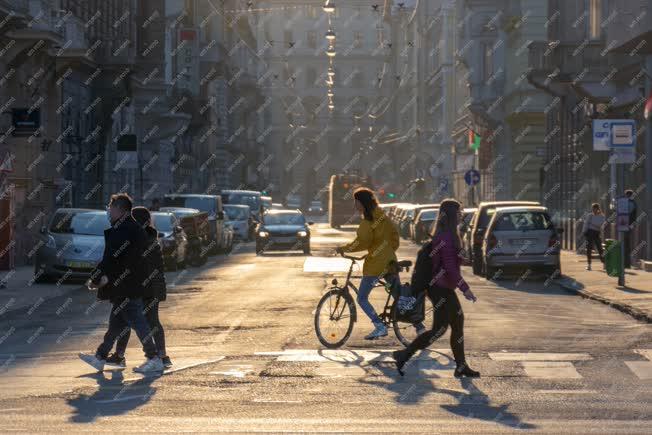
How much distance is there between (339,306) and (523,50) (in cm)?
4333

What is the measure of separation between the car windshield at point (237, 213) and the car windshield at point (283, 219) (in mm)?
11594

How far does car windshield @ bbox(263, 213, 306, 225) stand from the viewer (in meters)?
50.2

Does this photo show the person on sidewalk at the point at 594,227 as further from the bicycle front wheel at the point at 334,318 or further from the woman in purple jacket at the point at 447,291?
the woman in purple jacket at the point at 447,291

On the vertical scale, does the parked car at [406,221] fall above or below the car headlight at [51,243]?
below

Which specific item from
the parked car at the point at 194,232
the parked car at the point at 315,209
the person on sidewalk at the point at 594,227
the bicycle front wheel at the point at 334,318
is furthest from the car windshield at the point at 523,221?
the parked car at the point at 315,209

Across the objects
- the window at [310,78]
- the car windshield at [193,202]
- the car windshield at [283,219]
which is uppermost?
the window at [310,78]

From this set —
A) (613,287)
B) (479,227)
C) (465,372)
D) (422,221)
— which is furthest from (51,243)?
(422,221)

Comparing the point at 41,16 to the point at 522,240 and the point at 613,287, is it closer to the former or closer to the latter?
the point at 522,240

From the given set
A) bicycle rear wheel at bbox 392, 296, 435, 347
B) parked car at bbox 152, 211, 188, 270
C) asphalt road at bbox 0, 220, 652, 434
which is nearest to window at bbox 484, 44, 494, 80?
parked car at bbox 152, 211, 188, 270

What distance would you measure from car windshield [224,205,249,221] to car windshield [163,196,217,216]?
13.6 meters

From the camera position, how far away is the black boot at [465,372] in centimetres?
1373

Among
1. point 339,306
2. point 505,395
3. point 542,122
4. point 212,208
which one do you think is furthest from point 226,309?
point 542,122

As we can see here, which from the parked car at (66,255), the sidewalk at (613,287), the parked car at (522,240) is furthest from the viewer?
the parked car at (522,240)

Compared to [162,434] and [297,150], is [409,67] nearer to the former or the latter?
[297,150]
